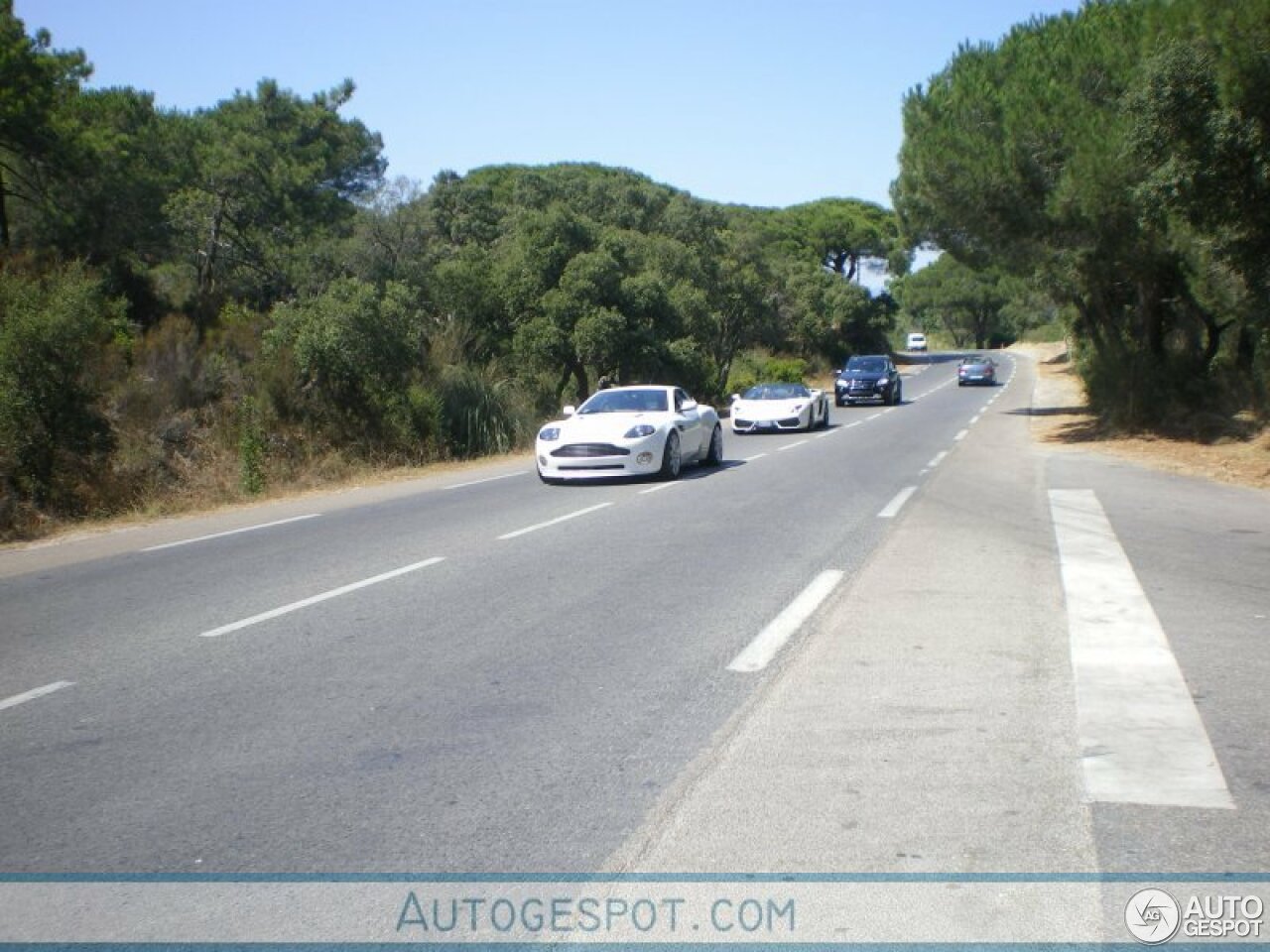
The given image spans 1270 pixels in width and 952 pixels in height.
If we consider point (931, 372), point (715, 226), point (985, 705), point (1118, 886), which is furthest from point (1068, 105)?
point (931, 372)

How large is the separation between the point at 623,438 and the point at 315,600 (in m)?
8.59

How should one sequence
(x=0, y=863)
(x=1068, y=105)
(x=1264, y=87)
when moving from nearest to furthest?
(x=0, y=863), (x=1264, y=87), (x=1068, y=105)

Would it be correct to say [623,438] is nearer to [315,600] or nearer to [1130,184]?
[315,600]

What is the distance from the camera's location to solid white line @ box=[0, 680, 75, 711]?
20.4 ft

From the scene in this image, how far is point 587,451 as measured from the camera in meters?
17.0

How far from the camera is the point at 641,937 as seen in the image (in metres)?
3.58

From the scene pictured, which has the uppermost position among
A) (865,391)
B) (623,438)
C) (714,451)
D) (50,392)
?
(50,392)

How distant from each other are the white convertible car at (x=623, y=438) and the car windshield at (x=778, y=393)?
11289 mm

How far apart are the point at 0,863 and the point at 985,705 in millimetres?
4245

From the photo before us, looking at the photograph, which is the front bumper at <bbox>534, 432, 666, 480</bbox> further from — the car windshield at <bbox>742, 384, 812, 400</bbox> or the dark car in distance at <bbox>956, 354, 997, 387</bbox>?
the dark car in distance at <bbox>956, 354, 997, 387</bbox>

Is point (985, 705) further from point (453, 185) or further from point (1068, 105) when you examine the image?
point (453, 185)

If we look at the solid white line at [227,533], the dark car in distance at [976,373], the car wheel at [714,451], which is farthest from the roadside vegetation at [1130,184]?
the dark car in distance at [976,373]

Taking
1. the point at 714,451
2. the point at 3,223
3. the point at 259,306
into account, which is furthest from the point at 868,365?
the point at 3,223

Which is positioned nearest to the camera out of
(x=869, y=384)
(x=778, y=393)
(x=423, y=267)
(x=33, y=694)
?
(x=33, y=694)
